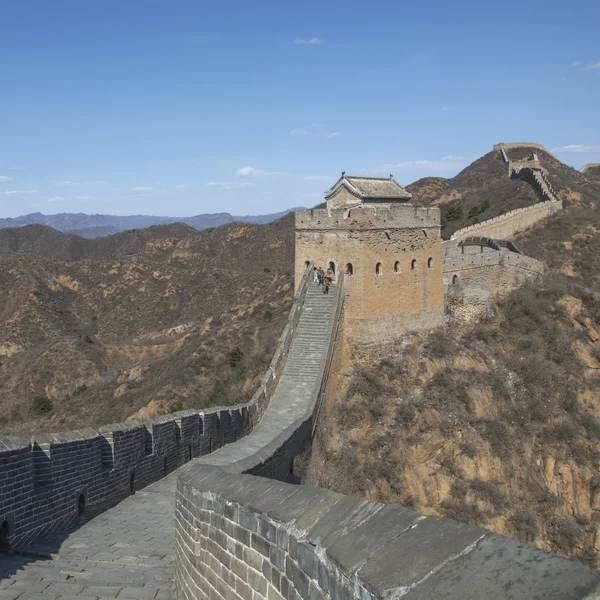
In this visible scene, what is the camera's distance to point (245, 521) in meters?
4.54

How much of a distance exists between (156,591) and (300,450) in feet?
23.8

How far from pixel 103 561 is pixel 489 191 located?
51.5 metres

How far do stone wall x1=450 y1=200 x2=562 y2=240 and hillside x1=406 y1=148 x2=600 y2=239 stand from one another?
12.6ft

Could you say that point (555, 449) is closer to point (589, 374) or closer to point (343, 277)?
point (589, 374)

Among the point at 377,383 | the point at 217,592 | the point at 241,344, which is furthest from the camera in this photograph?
the point at 241,344

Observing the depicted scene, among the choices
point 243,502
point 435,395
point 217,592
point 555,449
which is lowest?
point 555,449

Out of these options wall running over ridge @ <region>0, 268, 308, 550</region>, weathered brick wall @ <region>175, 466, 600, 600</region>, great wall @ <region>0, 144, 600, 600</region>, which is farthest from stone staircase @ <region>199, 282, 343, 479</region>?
weathered brick wall @ <region>175, 466, 600, 600</region>

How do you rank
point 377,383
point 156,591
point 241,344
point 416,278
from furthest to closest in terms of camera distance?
point 241,344, point 416,278, point 377,383, point 156,591

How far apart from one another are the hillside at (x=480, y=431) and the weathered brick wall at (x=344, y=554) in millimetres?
10543

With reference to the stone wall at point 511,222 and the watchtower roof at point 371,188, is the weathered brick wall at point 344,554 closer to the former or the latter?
the watchtower roof at point 371,188

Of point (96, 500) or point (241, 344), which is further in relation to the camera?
point (241, 344)

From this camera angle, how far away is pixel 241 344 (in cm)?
2606

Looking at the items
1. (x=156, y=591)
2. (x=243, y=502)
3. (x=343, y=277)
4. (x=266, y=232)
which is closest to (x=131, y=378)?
(x=343, y=277)

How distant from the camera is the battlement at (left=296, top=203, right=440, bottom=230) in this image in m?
18.9
